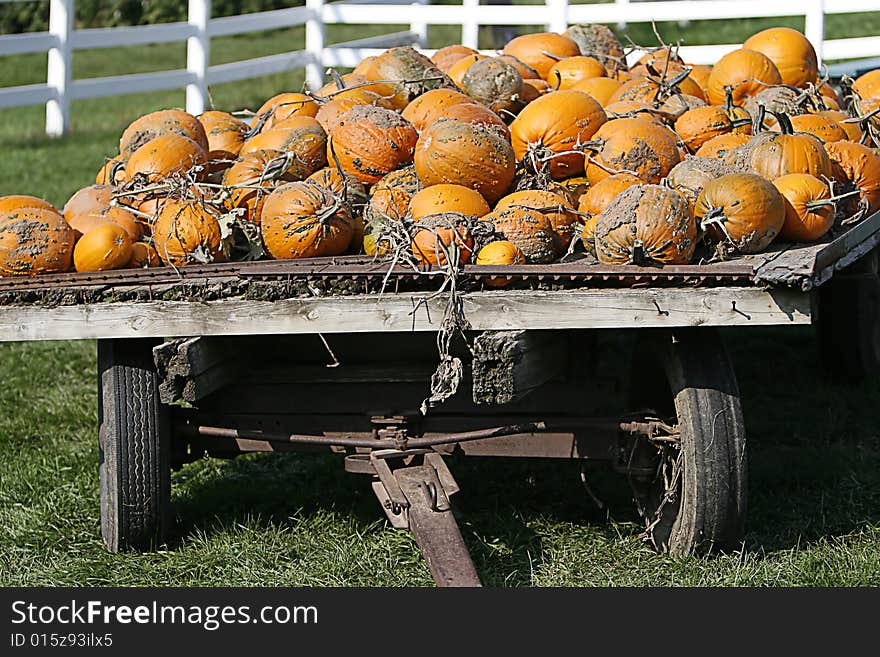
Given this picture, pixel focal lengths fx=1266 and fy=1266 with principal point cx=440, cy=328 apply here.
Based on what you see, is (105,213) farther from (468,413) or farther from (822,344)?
(822,344)

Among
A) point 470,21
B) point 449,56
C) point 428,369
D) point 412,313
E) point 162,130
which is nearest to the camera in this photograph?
point 412,313

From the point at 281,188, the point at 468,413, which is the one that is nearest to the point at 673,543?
the point at 468,413

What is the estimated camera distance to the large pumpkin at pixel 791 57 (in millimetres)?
4884

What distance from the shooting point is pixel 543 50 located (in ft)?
17.0

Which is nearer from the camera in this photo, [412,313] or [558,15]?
[412,313]

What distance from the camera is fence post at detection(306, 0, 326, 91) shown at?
36.2ft

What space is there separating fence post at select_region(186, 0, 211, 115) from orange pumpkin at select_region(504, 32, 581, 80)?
5919 mm

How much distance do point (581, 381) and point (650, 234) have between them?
0.69 meters

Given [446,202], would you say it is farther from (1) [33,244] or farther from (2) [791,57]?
(2) [791,57]

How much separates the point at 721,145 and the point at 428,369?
1.18 m

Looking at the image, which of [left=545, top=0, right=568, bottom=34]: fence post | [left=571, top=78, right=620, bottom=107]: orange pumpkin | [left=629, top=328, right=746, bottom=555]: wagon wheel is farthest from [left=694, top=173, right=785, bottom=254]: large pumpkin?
[left=545, top=0, right=568, bottom=34]: fence post

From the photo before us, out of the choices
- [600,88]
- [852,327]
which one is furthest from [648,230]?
[852,327]

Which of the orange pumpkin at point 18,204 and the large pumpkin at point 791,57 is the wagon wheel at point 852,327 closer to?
the large pumpkin at point 791,57

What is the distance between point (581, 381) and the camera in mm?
3785
